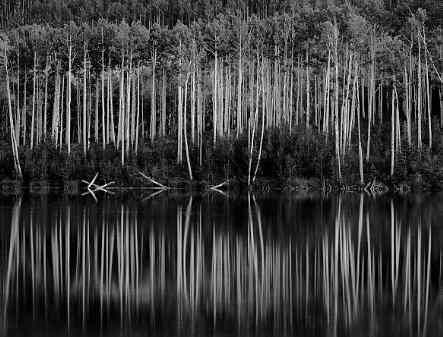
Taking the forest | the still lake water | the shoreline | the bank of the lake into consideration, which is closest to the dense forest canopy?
the forest

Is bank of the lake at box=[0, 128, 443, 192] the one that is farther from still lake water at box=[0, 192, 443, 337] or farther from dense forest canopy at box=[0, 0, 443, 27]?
dense forest canopy at box=[0, 0, 443, 27]

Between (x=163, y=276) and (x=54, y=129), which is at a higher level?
(x=54, y=129)

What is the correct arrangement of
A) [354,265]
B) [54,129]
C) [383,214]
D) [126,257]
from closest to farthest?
[354,265], [126,257], [383,214], [54,129]

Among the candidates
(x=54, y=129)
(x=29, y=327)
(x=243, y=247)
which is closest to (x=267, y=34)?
(x=54, y=129)

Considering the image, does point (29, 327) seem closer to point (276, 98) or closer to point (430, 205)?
point (430, 205)

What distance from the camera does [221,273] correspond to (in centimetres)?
1586

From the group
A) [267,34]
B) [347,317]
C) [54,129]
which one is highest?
[267,34]

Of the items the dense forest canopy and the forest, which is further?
the dense forest canopy

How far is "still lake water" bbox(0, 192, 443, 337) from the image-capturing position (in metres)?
11.5

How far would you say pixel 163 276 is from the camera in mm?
15547

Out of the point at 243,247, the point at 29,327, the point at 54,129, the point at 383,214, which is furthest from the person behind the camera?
the point at 54,129

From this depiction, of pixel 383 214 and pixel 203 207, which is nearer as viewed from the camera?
pixel 383 214

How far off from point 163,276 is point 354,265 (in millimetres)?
4540

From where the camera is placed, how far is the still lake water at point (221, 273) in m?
11.5
